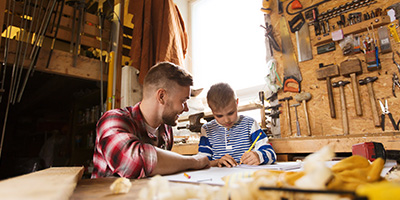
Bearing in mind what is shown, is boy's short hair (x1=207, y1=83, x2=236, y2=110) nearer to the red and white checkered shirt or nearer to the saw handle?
the red and white checkered shirt

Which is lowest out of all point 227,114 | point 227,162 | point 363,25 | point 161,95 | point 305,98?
point 227,162

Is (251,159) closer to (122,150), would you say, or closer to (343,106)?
(122,150)

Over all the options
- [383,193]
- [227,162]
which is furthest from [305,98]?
[383,193]

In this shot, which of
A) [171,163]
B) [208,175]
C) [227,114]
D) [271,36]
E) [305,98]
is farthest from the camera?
[271,36]

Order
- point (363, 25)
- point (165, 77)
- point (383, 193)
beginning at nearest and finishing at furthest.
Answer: point (383, 193) → point (165, 77) → point (363, 25)

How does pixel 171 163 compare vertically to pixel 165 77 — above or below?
below

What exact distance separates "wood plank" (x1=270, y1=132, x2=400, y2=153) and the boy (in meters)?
0.21

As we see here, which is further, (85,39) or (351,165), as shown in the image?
(85,39)

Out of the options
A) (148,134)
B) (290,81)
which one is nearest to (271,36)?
(290,81)

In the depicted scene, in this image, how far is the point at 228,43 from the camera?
374 cm

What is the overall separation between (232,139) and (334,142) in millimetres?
743

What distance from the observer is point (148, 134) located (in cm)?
135

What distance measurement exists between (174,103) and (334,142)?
119cm

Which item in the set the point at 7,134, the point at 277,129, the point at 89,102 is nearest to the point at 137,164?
the point at 277,129
